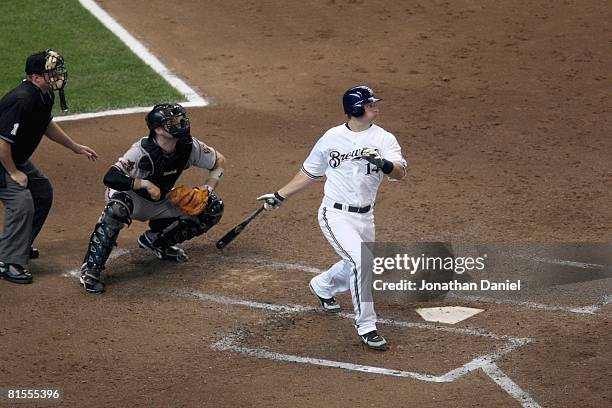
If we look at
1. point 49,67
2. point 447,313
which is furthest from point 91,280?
point 447,313

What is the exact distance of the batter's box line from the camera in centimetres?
868

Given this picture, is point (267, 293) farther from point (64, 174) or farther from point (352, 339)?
point (64, 174)

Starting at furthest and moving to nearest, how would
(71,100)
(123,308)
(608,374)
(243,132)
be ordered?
(71,100) → (243,132) → (123,308) → (608,374)

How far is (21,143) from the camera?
1084 cm

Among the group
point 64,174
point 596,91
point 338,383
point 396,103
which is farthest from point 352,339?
point 596,91

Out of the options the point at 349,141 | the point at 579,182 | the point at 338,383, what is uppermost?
the point at 349,141

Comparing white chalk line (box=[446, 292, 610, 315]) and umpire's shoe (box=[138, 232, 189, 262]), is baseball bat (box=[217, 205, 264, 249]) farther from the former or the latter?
white chalk line (box=[446, 292, 610, 315])

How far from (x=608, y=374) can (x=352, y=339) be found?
216 cm

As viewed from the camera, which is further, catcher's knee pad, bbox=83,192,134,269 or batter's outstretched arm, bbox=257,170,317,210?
catcher's knee pad, bbox=83,192,134,269

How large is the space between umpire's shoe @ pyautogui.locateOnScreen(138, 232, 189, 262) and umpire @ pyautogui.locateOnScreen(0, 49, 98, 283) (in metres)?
1.18

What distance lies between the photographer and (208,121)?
1528cm

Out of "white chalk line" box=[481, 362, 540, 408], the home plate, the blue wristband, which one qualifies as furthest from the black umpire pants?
"white chalk line" box=[481, 362, 540, 408]

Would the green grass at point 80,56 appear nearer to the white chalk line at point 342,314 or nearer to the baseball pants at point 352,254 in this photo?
the white chalk line at point 342,314

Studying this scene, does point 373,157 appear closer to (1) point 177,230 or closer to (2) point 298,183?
(2) point 298,183
